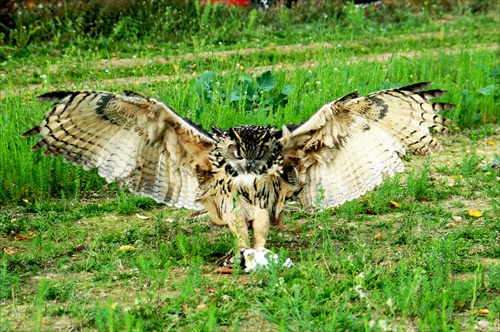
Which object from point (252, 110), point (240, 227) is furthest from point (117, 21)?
point (240, 227)

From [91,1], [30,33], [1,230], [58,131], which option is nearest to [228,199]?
[58,131]

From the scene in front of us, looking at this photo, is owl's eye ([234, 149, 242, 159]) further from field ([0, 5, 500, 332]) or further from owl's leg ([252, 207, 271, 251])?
field ([0, 5, 500, 332])

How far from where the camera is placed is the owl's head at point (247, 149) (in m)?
5.56

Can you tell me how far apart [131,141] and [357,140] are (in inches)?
64.1

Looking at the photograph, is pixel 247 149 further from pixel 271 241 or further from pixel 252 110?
pixel 252 110

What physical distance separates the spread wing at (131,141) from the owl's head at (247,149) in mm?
140

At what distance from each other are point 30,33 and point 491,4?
11.8 meters

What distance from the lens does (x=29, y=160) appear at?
23.2 ft

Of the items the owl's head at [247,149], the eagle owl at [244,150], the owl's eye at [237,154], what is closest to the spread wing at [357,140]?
the eagle owl at [244,150]

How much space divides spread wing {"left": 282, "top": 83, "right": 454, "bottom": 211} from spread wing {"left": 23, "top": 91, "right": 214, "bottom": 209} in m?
0.75

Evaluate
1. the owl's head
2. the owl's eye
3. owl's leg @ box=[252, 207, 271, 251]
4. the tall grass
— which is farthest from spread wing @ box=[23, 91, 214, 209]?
the tall grass

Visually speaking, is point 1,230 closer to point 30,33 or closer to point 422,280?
point 422,280

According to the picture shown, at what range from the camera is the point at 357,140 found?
227 inches

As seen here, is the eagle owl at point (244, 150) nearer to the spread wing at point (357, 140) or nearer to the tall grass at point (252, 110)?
the spread wing at point (357, 140)
